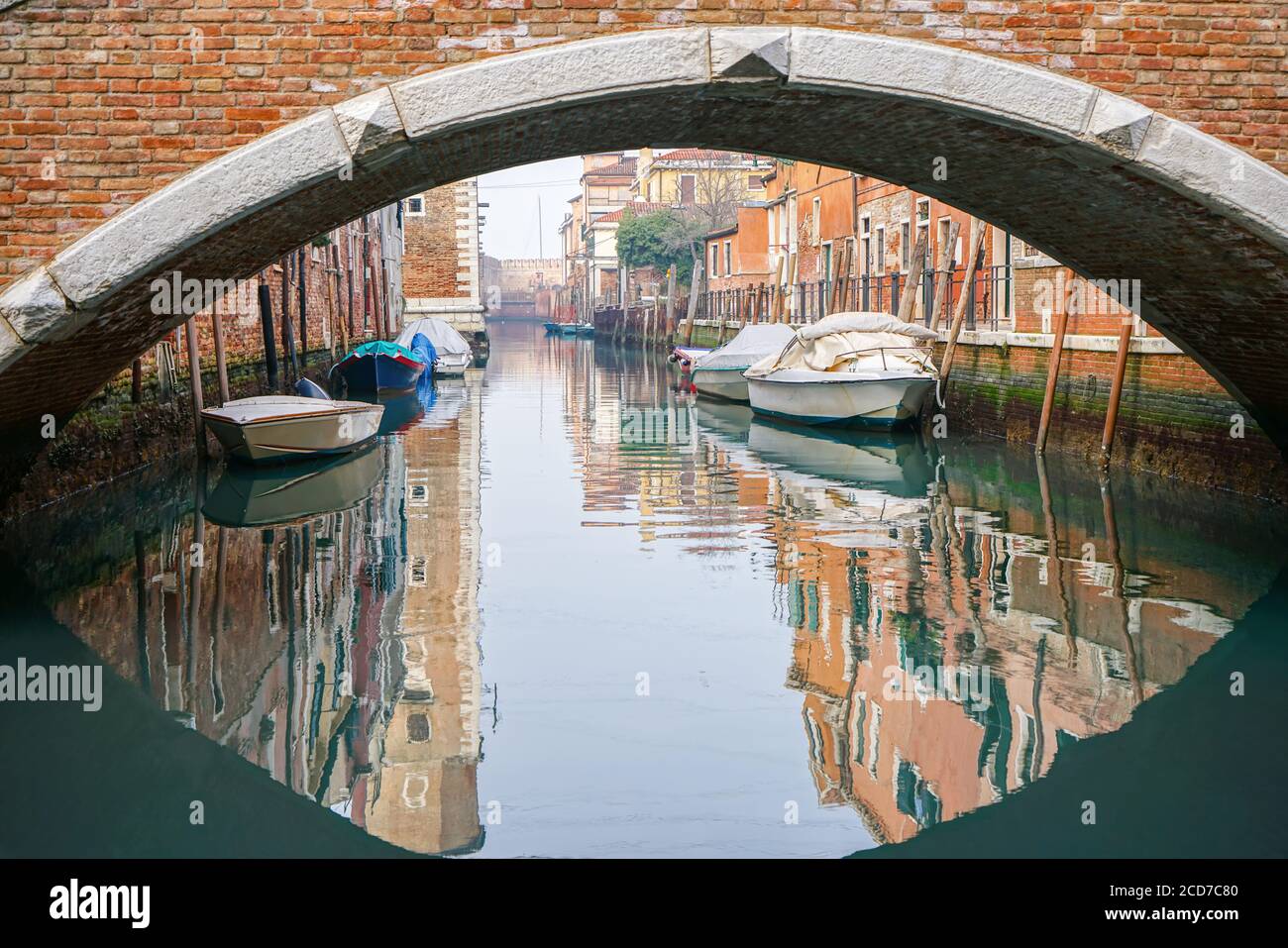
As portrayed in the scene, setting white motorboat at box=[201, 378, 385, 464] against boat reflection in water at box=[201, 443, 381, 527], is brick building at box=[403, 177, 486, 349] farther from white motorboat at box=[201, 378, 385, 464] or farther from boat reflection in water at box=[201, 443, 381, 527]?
white motorboat at box=[201, 378, 385, 464]

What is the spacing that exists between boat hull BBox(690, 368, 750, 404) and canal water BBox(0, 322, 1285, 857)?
738 cm

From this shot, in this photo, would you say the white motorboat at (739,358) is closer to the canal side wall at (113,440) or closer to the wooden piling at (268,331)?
the wooden piling at (268,331)

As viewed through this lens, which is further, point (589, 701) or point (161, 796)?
point (589, 701)

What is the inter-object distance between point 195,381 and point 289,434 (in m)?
0.78

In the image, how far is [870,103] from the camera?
17.9ft

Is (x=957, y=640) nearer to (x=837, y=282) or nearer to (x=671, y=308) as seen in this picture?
(x=837, y=282)

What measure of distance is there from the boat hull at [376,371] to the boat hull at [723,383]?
→ 3.89 metres

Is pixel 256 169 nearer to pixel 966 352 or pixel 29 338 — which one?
pixel 29 338

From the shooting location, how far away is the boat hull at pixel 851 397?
1320cm

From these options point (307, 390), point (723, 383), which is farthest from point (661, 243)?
point (307, 390)

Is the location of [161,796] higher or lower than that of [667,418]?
higher

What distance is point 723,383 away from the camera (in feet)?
60.8
